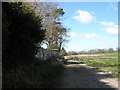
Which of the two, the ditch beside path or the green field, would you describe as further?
the green field

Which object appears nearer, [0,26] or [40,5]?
[0,26]

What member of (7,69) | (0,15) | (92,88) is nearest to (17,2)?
(0,15)

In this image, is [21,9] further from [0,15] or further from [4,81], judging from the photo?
[4,81]

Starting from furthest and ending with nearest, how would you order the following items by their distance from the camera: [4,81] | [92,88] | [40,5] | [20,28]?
[40,5] < [20,28] < [92,88] < [4,81]

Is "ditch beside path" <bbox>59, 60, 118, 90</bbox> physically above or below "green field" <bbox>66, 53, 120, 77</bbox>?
above

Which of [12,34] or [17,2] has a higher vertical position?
[17,2]

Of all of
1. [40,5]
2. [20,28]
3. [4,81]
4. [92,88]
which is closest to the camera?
[4,81]

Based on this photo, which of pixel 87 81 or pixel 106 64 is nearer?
pixel 87 81

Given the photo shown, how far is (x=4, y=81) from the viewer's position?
7770 millimetres

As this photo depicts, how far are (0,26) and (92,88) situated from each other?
492 cm

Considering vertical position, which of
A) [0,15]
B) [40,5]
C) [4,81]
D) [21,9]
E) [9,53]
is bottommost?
[4,81]

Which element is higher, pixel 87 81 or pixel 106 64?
pixel 87 81

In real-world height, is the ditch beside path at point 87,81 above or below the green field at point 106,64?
above

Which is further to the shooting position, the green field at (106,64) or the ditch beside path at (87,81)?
the green field at (106,64)
